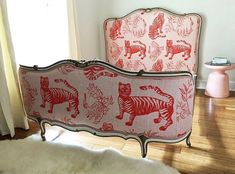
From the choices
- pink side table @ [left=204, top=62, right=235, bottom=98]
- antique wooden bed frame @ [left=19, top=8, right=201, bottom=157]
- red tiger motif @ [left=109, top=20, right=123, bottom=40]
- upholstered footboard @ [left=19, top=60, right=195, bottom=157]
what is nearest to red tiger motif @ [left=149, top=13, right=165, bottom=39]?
red tiger motif @ [left=109, top=20, right=123, bottom=40]

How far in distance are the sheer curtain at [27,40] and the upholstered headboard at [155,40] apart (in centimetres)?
69

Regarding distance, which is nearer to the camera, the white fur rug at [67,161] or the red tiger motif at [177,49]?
the white fur rug at [67,161]

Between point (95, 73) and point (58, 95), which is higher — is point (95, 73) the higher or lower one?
the higher one

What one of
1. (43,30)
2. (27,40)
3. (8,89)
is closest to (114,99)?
(8,89)

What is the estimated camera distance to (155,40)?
11.4 feet

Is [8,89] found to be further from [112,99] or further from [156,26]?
[156,26]

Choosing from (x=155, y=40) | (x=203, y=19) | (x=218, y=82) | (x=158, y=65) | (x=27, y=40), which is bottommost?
(x=218, y=82)

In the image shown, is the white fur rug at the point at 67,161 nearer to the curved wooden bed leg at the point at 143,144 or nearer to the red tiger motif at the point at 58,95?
the curved wooden bed leg at the point at 143,144

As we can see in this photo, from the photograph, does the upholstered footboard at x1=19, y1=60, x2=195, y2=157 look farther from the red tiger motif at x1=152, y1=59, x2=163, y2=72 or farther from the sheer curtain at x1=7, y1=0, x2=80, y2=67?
the red tiger motif at x1=152, y1=59, x2=163, y2=72

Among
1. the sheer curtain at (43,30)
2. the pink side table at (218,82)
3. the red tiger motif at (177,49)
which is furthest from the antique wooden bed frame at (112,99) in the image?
the red tiger motif at (177,49)

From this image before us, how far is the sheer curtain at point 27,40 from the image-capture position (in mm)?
2273

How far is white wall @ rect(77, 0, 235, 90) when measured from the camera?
128 inches

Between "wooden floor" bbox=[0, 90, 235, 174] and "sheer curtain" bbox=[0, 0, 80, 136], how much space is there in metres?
0.31

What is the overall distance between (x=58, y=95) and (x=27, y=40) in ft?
3.09
